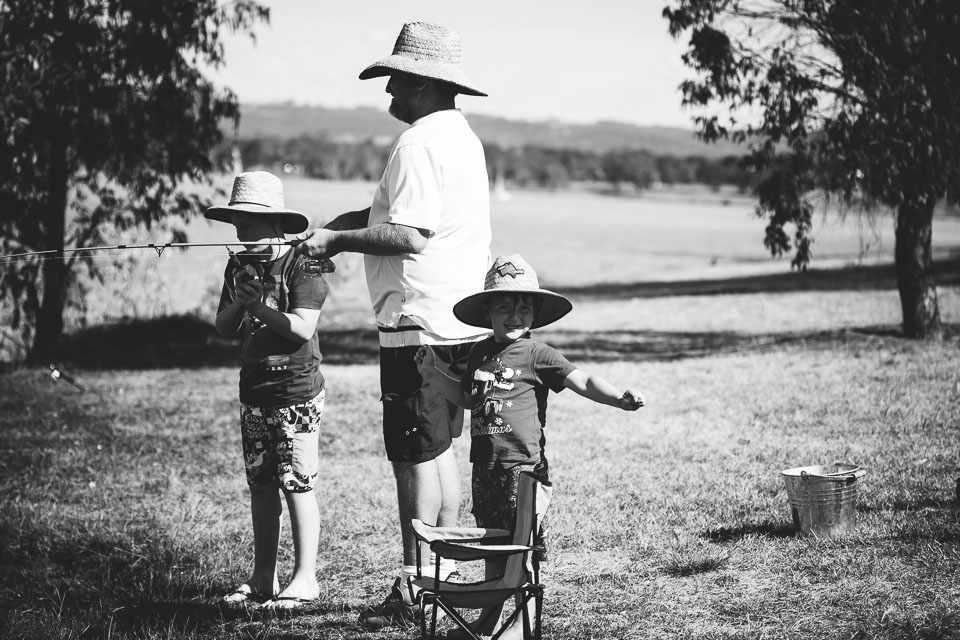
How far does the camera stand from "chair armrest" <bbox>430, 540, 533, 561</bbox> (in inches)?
124

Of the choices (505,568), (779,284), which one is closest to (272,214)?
(505,568)

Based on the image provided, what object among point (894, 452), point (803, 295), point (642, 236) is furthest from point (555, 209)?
point (894, 452)

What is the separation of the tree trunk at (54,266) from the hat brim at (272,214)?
8483 mm

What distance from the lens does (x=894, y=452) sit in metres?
6.23

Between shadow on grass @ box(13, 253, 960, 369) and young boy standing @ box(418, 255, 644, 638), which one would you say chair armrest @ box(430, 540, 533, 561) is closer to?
young boy standing @ box(418, 255, 644, 638)

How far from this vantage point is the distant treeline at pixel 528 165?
123m

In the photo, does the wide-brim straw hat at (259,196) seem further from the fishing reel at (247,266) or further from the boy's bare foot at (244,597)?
the boy's bare foot at (244,597)

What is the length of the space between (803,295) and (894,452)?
11797 mm

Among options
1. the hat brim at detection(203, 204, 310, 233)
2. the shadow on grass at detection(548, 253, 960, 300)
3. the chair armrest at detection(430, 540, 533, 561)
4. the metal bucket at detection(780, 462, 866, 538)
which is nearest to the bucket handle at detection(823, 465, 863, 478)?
the metal bucket at detection(780, 462, 866, 538)

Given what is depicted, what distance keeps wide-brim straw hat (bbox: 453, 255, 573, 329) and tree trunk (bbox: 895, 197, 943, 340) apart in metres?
8.33

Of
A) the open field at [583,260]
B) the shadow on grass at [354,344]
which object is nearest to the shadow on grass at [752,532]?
the open field at [583,260]

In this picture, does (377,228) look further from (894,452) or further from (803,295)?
(803,295)

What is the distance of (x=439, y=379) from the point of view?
3932 millimetres

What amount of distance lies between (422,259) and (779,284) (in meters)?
17.9
